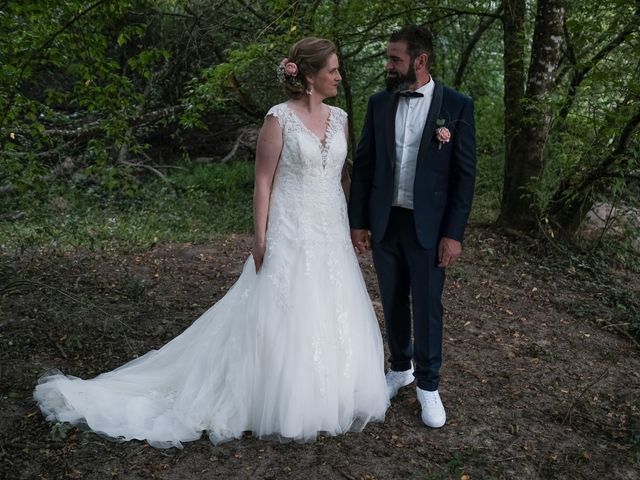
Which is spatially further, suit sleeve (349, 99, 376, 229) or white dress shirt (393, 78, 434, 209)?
suit sleeve (349, 99, 376, 229)

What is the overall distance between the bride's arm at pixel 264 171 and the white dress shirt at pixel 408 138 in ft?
2.11

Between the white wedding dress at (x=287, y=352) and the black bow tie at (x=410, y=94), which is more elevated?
the black bow tie at (x=410, y=94)

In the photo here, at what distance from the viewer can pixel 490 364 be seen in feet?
14.5

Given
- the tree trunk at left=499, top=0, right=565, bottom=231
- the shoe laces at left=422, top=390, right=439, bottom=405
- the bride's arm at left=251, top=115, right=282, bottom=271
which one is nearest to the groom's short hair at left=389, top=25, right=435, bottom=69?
the bride's arm at left=251, top=115, right=282, bottom=271

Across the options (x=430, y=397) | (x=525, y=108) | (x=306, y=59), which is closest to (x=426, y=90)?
(x=306, y=59)

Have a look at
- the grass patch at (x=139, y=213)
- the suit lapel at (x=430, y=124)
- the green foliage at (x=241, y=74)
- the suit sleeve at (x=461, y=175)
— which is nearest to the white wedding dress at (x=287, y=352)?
the suit lapel at (x=430, y=124)

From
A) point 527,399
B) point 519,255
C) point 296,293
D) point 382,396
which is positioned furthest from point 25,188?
point 519,255

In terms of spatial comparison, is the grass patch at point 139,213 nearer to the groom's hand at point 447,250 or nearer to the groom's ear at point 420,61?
the groom's hand at point 447,250

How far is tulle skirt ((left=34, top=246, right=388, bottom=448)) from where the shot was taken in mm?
3305

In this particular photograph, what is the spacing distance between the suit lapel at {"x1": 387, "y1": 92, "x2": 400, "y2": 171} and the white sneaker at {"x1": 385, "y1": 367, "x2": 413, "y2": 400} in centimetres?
132

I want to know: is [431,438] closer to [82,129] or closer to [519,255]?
[519,255]

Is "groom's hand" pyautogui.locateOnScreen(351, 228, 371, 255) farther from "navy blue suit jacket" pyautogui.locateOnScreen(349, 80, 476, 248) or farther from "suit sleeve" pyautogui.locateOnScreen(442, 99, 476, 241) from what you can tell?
"suit sleeve" pyautogui.locateOnScreen(442, 99, 476, 241)

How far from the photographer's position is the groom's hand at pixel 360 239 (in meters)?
3.67

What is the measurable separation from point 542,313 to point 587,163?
1.84 metres
